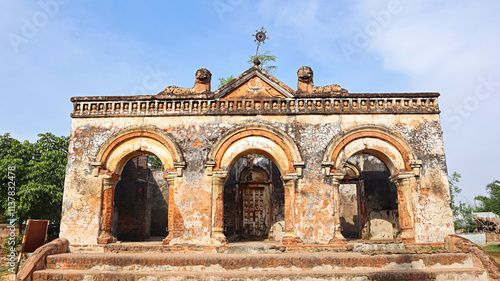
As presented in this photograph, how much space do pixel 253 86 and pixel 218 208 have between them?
3.93 m

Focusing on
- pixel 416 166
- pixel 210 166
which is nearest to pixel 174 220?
pixel 210 166

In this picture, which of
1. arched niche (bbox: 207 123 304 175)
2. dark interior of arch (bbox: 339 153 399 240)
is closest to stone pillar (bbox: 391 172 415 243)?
dark interior of arch (bbox: 339 153 399 240)

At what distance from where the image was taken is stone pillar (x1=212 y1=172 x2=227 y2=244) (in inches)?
393

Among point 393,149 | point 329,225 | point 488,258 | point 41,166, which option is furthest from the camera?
point 41,166

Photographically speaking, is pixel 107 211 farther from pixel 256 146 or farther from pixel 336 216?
pixel 336 216

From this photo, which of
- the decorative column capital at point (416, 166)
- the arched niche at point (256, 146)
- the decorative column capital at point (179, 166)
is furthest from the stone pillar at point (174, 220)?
the decorative column capital at point (416, 166)

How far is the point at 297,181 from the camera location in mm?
10211

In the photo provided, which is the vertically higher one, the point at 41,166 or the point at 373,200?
the point at 41,166

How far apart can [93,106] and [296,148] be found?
6413 millimetres

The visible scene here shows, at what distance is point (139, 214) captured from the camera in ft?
45.3

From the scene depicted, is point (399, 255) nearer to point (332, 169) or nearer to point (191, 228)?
point (332, 169)

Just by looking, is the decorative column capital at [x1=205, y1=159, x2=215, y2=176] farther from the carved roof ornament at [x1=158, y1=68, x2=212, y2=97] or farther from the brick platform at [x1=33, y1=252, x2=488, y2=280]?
the brick platform at [x1=33, y1=252, x2=488, y2=280]

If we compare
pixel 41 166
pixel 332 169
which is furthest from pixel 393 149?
pixel 41 166

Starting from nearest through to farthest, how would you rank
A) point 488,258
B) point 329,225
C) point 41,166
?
point 488,258 < point 329,225 < point 41,166
